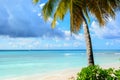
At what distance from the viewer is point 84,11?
1310 centimetres

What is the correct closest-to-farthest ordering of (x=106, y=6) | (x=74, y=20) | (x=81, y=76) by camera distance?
(x=81, y=76)
(x=74, y=20)
(x=106, y=6)

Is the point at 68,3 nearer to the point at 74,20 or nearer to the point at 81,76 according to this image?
the point at 74,20

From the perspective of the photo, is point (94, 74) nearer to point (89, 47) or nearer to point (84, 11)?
point (89, 47)

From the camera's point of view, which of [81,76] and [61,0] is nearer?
[81,76]

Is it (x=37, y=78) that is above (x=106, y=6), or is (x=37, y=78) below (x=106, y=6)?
below

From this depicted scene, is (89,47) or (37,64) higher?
(89,47)

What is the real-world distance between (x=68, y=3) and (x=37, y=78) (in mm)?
6784

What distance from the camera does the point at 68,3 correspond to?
12.4m

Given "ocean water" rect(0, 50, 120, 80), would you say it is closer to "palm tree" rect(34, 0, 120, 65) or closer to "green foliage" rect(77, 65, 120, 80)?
"palm tree" rect(34, 0, 120, 65)

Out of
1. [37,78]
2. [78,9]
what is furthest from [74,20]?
[37,78]

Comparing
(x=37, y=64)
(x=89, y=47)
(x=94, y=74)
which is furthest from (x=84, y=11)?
(x=37, y=64)

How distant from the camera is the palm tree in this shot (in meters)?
11.8

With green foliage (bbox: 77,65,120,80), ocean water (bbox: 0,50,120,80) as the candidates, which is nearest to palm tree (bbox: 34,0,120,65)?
green foliage (bbox: 77,65,120,80)

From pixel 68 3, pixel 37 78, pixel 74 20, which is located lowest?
pixel 37 78
